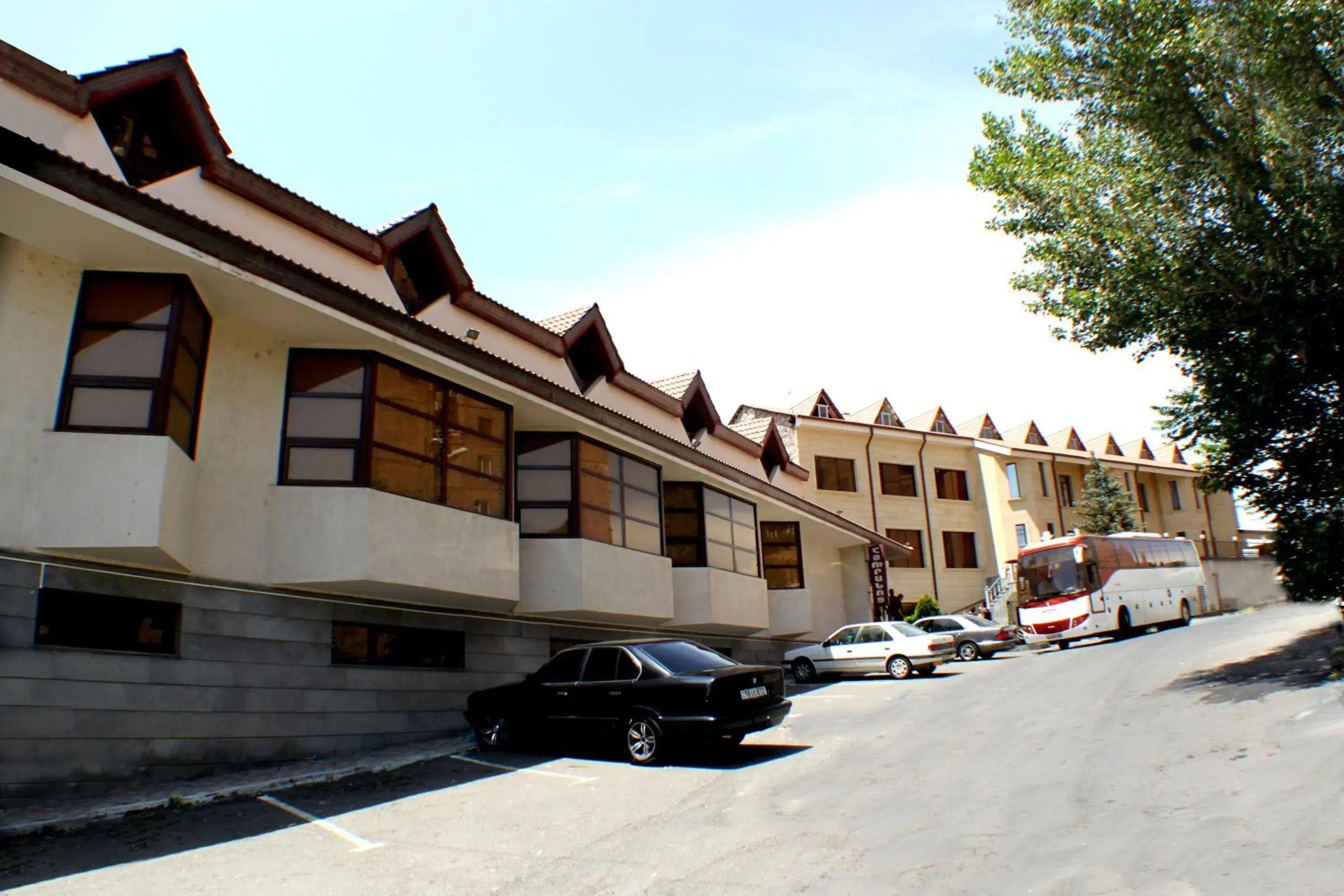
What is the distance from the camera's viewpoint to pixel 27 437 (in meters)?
9.65

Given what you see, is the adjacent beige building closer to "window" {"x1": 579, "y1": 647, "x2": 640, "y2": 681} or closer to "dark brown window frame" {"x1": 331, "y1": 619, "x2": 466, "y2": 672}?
"dark brown window frame" {"x1": 331, "y1": 619, "x2": 466, "y2": 672}

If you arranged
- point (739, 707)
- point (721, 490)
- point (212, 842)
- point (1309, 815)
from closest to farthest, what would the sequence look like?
point (1309, 815)
point (212, 842)
point (739, 707)
point (721, 490)

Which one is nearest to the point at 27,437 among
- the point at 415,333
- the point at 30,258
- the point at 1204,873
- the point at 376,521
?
the point at 30,258

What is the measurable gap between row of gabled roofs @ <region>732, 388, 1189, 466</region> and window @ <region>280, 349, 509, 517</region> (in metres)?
24.7

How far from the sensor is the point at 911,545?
141 feet

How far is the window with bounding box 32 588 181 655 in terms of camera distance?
9500 millimetres

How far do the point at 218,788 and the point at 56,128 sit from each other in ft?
25.5

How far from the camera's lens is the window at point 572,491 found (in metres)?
16.3

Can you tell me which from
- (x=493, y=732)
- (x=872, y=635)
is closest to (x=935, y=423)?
(x=872, y=635)

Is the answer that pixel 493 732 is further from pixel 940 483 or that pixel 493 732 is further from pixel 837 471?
pixel 940 483

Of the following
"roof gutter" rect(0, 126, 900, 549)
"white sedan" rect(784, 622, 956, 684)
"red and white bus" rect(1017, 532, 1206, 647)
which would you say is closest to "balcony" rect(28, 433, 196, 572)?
"roof gutter" rect(0, 126, 900, 549)

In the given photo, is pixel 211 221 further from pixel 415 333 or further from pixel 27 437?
pixel 27 437

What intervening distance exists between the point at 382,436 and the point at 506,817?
6037mm

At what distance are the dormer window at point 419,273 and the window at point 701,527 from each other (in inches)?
273
